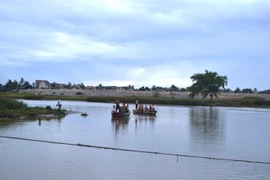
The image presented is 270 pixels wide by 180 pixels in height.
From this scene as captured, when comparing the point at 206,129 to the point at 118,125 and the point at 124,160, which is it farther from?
the point at 124,160

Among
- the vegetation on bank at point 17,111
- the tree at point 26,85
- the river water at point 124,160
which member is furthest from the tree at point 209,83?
the tree at point 26,85

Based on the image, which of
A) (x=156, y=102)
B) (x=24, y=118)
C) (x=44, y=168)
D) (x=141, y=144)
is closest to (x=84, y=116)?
(x=24, y=118)

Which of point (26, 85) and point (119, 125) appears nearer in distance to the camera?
point (119, 125)

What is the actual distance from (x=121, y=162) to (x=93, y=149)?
9.59ft

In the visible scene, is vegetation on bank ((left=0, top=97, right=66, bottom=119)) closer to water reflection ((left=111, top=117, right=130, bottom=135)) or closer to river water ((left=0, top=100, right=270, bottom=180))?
water reflection ((left=111, top=117, right=130, bottom=135))

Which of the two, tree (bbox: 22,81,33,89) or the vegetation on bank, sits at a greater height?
tree (bbox: 22,81,33,89)

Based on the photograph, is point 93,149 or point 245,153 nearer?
point 93,149

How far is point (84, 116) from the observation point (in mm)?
40094

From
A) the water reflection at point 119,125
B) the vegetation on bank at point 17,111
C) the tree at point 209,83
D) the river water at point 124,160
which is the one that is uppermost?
the tree at point 209,83

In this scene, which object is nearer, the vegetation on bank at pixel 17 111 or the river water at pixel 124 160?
the river water at pixel 124 160

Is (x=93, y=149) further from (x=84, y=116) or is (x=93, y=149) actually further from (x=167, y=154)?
(x=84, y=116)

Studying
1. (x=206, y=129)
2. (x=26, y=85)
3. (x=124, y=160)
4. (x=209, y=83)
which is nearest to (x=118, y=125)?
(x=206, y=129)

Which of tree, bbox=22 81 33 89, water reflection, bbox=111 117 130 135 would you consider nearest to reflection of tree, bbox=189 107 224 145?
water reflection, bbox=111 117 130 135

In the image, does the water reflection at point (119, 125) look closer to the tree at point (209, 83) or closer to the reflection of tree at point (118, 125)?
the reflection of tree at point (118, 125)
